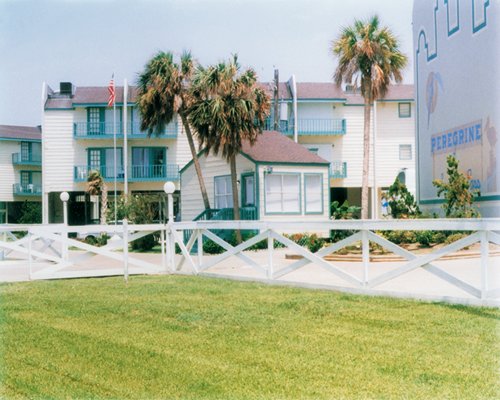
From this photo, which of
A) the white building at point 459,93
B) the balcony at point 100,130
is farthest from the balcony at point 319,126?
the white building at point 459,93

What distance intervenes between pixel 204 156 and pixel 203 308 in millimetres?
20655

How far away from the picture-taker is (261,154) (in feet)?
90.2

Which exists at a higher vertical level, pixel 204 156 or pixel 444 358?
pixel 204 156

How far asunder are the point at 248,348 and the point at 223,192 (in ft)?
72.4

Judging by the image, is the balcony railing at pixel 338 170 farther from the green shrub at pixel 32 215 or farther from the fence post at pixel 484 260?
the fence post at pixel 484 260

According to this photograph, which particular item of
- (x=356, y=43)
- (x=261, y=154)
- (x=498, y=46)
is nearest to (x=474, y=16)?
(x=498, y=46)

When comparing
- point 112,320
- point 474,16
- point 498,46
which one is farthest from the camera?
point 474,16

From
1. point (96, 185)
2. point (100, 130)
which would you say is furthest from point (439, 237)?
point (100, 130)

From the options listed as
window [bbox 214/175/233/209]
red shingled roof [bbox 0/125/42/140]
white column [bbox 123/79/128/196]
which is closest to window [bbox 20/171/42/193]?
red shingled roof [bbox 0/125/42/140]

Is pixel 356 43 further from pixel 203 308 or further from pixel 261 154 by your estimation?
pixel 203 308

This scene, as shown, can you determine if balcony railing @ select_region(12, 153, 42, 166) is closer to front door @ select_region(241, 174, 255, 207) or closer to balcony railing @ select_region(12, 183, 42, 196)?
balcony railing @ select_region(12, 183, 42, 196)

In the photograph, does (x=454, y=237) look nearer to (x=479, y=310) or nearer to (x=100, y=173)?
(x=479, y=310)

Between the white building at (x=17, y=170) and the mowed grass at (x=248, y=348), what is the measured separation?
39397mm

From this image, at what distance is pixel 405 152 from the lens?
4188cm
